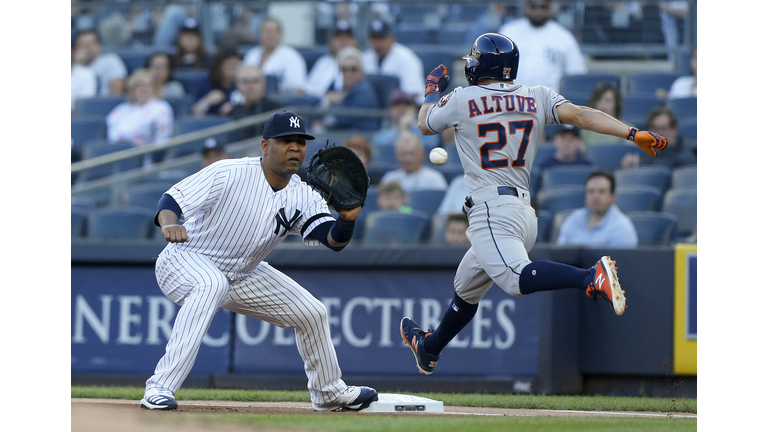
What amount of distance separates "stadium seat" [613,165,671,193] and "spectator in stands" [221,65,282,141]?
3416 mm

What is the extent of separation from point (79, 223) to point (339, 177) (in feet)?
14.0

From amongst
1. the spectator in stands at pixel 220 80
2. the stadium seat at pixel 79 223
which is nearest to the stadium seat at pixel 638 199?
the stadium seat at pixel 79 223

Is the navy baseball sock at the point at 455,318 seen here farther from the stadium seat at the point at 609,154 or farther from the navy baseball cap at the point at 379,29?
the navy baseball cap at the point at 379,29

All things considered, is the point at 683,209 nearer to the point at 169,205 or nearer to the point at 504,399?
the point at 504,399

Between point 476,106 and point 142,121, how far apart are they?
231 inches

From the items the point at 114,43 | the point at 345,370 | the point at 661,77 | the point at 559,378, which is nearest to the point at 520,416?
the point at 559,378

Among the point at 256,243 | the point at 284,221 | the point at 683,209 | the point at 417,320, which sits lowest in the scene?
the point at 417,320

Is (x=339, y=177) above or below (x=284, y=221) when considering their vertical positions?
above

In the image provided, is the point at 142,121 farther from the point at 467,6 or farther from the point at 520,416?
the point at 520,416

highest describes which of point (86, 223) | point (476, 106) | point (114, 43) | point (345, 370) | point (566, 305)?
point (114, 43)

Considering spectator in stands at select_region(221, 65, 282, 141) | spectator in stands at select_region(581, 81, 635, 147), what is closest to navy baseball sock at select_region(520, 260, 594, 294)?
spectator in stands at select_region(581, 81, 635, 147)

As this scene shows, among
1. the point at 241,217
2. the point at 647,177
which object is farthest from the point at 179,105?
the point at 241,217

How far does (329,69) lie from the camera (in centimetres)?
977

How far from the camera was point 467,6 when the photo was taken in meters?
10.0
